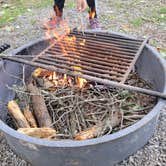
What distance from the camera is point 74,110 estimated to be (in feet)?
8.25

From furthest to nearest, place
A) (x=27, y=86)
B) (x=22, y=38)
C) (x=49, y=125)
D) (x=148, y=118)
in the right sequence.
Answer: (x=22, y=38), (x=27, y=86), (x=49, y=125), (x=148, y=118)

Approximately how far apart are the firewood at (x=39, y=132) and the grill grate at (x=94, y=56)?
0.46 m

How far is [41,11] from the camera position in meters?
4.85

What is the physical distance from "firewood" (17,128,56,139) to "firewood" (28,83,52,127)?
0.16 m

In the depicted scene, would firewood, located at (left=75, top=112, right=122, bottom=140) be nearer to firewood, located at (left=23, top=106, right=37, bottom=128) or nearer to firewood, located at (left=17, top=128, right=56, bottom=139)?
firewood, located at (left=17, top=128, right=56, bottom=139)

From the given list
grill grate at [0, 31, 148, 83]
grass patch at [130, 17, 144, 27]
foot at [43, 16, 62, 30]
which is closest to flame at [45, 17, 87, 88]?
grill grate at [0, 31, 148, 83]

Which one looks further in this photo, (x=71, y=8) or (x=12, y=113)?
(x=71, y=8)

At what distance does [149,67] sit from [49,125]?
1.07m

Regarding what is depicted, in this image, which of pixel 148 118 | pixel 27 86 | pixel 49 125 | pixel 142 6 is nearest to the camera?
pixel 148 118

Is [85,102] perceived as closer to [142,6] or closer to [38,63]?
[38,63]

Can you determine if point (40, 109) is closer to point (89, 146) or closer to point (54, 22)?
point (89, 146)

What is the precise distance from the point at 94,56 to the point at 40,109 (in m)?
0.65

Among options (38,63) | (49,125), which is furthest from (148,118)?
(38,63)

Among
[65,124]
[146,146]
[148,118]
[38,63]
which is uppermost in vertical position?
[38,63]
